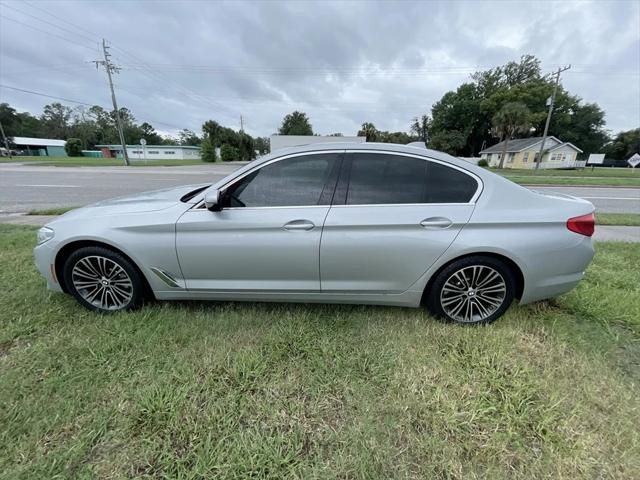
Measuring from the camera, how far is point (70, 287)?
266 cm

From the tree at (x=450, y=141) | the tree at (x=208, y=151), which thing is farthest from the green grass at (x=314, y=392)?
the tree at (x=450, y=141)

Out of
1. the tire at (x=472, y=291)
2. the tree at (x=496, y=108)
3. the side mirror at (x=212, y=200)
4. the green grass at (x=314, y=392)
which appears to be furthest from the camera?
the tree at (x=496, y=108)

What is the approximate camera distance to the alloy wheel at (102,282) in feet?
8.48

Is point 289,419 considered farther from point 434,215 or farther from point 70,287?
point 70,287

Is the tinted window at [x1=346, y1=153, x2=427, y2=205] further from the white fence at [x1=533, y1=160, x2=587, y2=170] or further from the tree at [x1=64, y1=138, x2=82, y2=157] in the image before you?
the tree at [x1=64, y1=138, x2=82, y2=157]

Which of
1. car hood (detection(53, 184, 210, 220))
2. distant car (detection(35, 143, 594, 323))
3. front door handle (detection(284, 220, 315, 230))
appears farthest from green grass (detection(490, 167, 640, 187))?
car hood (detection(53, 184, 210, 220))

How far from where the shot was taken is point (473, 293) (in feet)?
8.23

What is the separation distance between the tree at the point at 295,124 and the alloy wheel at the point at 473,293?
2996 inches

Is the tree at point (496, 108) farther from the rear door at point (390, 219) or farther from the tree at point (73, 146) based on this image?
the tree at point (73, 146)

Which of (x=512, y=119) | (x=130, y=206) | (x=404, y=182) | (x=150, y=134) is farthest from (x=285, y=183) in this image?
(x=150, y=134)

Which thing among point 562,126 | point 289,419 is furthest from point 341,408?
point 562,126

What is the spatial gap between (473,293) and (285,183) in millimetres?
1895

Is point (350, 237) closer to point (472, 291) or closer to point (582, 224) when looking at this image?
point (472, 291)

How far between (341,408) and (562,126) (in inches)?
2859
